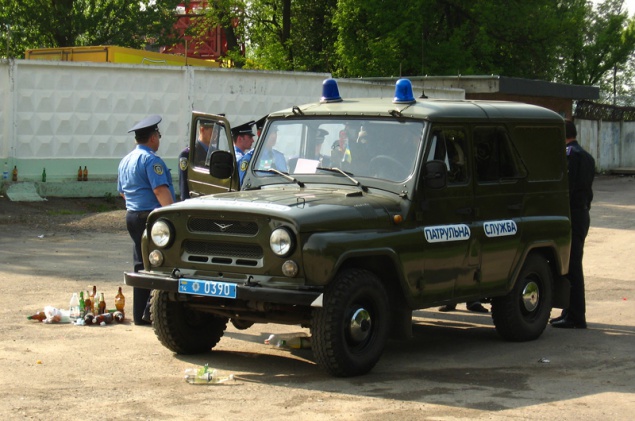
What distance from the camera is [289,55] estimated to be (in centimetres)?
4725

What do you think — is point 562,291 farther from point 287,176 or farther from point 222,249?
point 222,249

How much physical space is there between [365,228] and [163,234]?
1.59 m

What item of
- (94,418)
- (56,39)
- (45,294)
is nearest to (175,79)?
(45,294)

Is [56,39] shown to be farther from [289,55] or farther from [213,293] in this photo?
[213,293]

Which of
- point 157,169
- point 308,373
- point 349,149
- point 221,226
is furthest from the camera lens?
point 157,169

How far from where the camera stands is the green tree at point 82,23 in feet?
147

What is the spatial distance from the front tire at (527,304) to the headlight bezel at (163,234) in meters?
3.29

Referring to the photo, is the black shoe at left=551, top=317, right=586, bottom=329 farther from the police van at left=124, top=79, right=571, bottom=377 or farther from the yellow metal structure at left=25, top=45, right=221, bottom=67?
the yellow metal structure at left=25, top=45, right=221, bottom=67

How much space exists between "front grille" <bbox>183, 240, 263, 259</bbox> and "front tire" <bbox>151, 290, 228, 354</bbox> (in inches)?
21.7

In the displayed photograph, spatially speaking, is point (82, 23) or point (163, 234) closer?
point (163, 234)

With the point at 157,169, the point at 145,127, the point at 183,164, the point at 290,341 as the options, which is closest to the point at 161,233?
the point at 290,341

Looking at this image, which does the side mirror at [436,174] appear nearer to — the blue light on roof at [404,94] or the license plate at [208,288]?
the blue light on roof at [404,94]

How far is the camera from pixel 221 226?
824 cm

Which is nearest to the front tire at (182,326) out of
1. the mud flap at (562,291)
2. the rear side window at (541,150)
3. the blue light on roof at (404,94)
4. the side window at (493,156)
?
the blue light on roof at (404,94)
